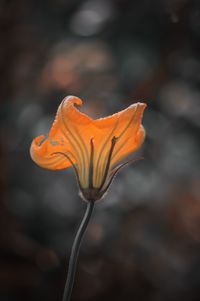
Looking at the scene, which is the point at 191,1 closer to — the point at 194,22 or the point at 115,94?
the point at 194,22

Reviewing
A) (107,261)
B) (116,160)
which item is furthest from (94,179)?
(107,261)

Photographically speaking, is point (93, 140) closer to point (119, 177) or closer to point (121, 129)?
point (121, 129)

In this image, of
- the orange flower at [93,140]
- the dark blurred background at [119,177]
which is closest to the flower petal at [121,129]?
the orange flower at [93,140]

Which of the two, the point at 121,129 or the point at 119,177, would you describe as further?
the point at 119,177

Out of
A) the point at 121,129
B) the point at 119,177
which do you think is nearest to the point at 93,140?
the point at 121,129

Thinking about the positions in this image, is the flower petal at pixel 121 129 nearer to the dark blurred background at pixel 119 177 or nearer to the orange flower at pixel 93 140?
the orange flower at pixel 93 140

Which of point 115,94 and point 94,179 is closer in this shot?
point 94,179

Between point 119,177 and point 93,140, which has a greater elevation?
point 93,140
